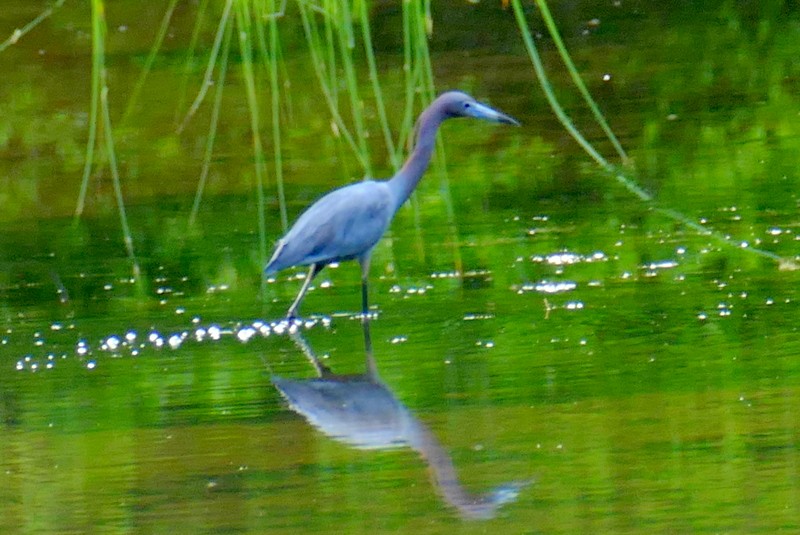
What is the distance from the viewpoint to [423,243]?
8.40 m

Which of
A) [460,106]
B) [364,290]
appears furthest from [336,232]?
[460,106]

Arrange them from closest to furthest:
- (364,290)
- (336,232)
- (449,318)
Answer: (449,318) < (364,290) < (336,232)

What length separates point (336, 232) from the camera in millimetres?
7152

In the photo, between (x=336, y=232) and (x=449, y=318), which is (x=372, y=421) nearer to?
(x=449, y=318)

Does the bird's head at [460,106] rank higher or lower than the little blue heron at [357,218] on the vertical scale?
higher

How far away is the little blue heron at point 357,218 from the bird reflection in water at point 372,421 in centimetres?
76

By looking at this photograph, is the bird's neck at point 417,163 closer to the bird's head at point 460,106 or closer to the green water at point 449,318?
the bird's head at point 460,106

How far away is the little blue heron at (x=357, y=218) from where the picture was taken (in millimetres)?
7148

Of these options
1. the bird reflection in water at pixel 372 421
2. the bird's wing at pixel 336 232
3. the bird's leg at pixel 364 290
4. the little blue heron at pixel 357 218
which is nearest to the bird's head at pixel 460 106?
the little blue heron at pixel 357 218

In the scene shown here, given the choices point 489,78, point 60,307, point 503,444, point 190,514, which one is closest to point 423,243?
point 60,307

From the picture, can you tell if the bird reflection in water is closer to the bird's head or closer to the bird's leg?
the bird's leg

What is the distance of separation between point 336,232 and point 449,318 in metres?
0.65

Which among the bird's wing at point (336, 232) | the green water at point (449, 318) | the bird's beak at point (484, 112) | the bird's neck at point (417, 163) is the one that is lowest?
the green water at point (449, 318)

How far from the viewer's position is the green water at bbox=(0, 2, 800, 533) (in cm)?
466
